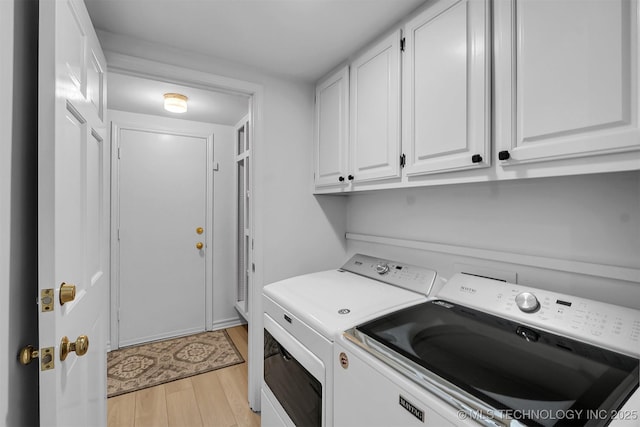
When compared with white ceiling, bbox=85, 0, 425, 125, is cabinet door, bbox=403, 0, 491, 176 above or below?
below

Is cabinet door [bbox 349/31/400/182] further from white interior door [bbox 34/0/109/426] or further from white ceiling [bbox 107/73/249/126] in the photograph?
white interior door [bbox 34/0/109/426]

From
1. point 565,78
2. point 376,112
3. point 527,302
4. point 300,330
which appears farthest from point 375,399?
point 376,112

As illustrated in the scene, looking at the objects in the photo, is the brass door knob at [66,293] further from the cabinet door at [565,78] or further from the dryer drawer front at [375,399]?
the cabinet door at [565,78]

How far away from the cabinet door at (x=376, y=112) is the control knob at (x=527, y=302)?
0.69m

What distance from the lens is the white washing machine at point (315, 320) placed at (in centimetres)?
114

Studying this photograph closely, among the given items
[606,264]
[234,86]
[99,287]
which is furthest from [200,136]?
[606,264]

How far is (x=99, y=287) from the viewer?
52.9 inches

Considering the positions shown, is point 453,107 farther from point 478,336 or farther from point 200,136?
point 200,136

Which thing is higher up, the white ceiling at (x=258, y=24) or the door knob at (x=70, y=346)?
the white ceiling at (x=258, y=24)

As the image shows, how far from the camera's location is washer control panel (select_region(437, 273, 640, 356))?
848mm

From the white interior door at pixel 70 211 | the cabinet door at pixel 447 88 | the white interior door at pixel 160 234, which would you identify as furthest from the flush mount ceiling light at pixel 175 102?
the cabinet door at pixel 447 88

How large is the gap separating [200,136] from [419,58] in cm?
244

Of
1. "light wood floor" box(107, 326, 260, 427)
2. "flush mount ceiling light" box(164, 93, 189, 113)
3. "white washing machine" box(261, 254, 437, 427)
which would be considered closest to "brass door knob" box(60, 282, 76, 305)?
"white washing machine" box(261, 254, 437, 427)

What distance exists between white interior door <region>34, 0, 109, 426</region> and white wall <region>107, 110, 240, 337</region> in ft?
5.62
